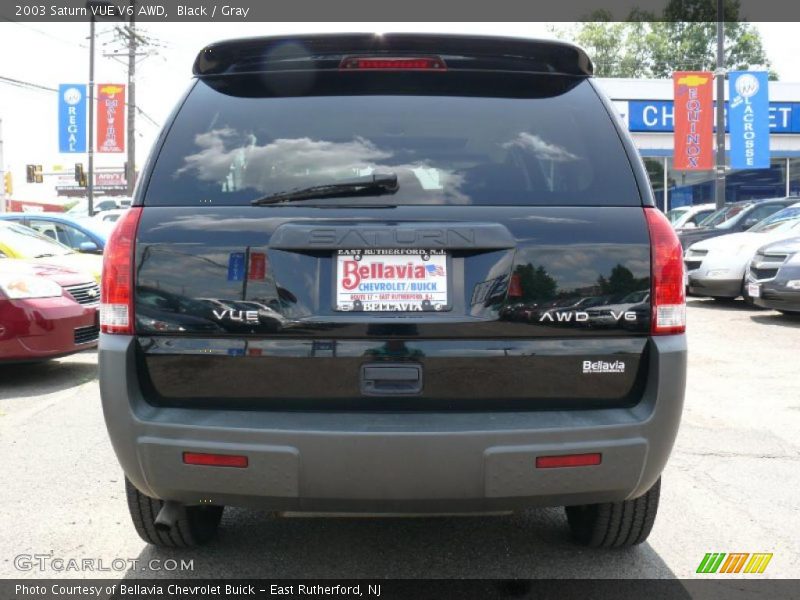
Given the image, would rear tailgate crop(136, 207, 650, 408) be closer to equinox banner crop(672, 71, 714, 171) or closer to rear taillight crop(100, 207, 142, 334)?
rear taillight crop(100, 207, 142, 334)

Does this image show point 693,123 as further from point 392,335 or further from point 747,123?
point 392,335

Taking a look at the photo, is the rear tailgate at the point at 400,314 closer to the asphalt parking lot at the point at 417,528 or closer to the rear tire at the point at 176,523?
the rear tire at the point at 176,523

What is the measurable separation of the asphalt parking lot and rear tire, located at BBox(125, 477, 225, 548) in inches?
2.8

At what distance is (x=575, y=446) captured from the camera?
2.43 m

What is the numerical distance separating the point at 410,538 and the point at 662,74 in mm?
59965

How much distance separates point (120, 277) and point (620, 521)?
2042 mm

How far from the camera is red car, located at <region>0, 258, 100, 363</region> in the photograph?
Answer: 682cm

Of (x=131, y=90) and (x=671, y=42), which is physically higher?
(x=671, y=42)

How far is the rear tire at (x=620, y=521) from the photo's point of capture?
307 centimetres

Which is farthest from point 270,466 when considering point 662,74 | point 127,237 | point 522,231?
point 662,74

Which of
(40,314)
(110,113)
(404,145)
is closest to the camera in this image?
(404,145)

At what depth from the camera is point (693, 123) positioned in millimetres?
22438

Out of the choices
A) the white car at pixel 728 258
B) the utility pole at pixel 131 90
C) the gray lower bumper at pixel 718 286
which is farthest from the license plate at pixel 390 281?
the utility pole at pixel 131 90

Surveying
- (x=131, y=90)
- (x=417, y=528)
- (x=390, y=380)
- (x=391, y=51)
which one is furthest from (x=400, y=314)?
(x=131, y=90)
